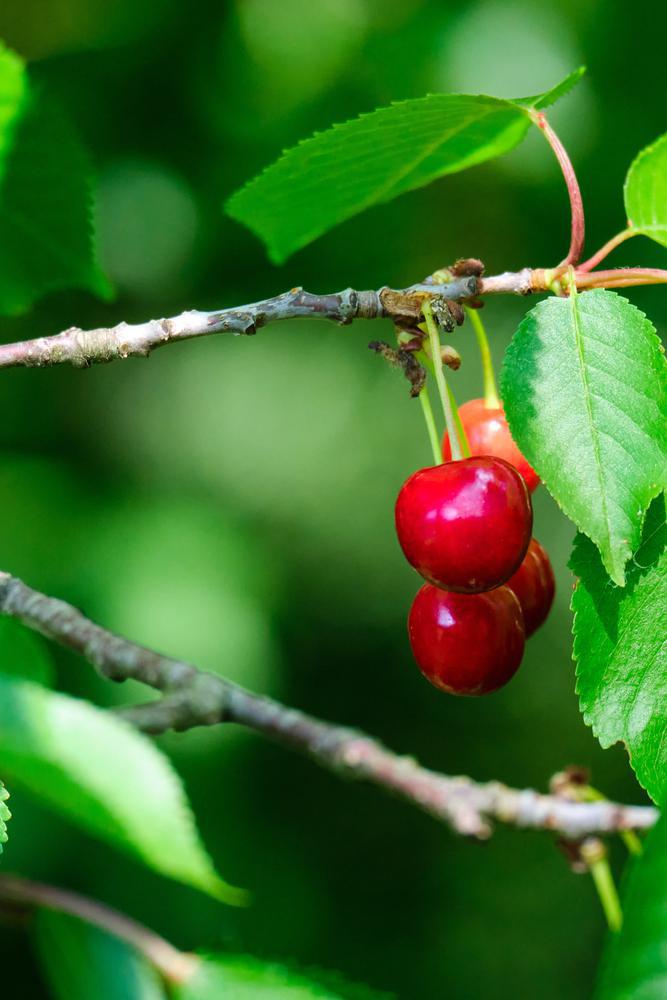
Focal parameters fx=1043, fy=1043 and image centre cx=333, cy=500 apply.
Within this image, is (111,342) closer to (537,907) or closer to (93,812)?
(93,812)

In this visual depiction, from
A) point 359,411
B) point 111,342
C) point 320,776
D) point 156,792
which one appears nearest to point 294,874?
point 320,776

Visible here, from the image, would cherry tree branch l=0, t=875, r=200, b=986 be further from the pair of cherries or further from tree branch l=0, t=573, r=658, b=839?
the pair of cherries

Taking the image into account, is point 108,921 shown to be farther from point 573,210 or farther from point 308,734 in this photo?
point 573,210

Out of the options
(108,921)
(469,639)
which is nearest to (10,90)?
(469,639)

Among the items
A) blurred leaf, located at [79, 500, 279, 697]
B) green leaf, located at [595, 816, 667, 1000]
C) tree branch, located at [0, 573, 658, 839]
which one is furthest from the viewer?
blurred leaf, located at [79, 500, 279, 697]

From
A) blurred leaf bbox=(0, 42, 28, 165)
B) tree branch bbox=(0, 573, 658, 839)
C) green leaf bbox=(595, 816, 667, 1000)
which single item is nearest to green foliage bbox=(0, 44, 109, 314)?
blurred leaf bbox=(0, 42, 28, 165)

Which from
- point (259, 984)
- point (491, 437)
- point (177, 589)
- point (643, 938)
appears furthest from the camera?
point (177, 589)

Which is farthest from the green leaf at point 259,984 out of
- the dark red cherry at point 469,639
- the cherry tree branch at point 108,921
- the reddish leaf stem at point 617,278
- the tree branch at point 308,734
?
the reddish leaf stem at point 617,278
